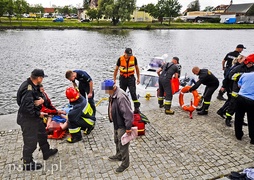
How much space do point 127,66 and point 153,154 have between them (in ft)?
10.1

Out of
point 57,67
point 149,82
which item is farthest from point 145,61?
point 149,82

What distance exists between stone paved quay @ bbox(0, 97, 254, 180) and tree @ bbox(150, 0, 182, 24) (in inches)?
3554

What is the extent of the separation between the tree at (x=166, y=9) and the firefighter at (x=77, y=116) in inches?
3591

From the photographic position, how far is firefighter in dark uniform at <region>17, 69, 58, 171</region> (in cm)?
Result: 441

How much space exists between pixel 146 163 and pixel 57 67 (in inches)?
705

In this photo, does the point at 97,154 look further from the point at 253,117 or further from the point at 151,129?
the point at 253,117

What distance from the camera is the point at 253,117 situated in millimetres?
5809

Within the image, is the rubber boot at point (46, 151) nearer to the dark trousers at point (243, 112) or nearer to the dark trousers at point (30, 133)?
the dark trousers at point (30, 133)

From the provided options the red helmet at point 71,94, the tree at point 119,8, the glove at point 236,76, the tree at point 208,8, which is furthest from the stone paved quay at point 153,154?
the tree at point 208,8

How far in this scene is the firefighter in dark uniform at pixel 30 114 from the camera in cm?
441

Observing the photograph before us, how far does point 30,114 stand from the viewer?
14.7 feet

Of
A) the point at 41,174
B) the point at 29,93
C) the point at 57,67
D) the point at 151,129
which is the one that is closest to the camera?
the point at 29,93

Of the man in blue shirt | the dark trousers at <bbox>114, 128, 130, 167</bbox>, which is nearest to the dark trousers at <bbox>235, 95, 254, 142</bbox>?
the man in blue shirt

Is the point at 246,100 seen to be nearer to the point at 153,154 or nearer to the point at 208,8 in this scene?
the point at 153,154
